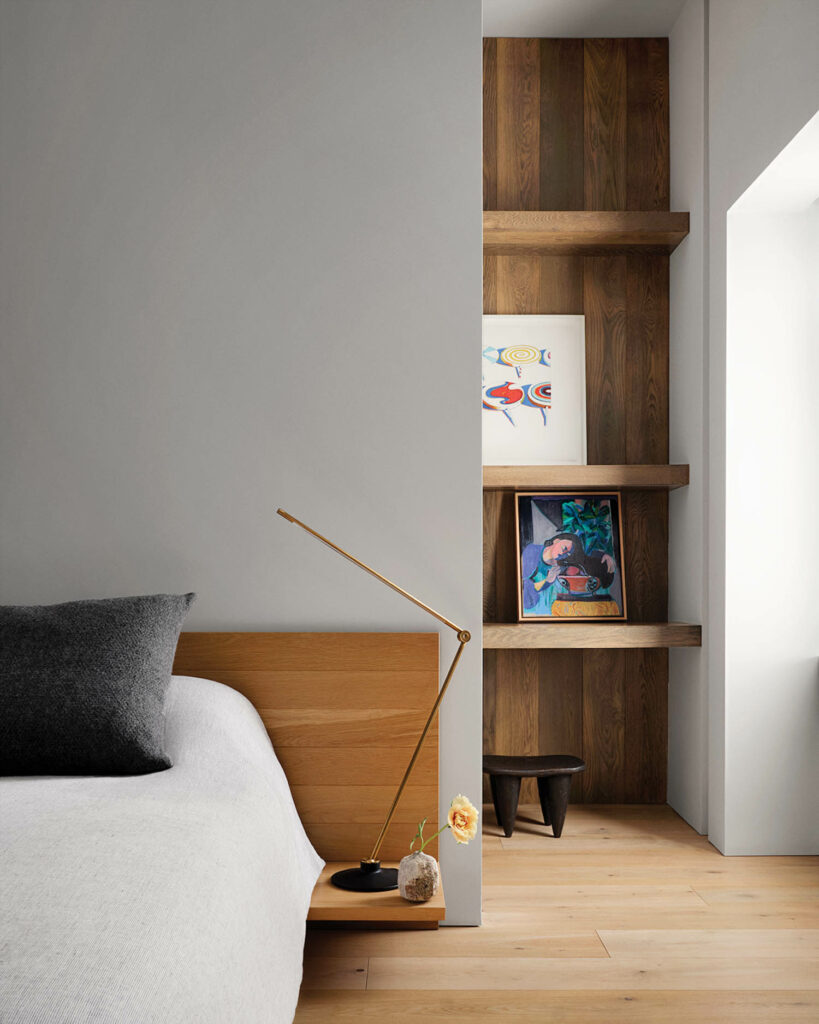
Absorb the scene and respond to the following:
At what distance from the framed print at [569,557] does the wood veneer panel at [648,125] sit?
120 centimetres

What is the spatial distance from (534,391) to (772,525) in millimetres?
1011

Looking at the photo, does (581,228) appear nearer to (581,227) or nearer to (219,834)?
(581,227)

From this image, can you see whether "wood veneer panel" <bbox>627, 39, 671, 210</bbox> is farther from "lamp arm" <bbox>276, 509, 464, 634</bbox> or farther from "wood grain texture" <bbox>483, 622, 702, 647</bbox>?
"lamp arm" <bbox>276, 509, 464, 634</bbox>

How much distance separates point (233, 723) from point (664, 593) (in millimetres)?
2014

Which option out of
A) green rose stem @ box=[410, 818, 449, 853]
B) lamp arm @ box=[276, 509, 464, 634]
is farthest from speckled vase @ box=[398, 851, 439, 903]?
lamp arm @ box=[276, 509, 464, 634]

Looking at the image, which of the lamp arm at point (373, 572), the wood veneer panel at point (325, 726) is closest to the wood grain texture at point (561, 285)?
the lamp arm at point (373, 572)

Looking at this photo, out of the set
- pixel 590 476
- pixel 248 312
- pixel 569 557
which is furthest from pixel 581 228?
pixel 248 312

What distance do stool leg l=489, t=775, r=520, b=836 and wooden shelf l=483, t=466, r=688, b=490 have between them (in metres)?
1.02

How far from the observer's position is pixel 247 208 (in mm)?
2240

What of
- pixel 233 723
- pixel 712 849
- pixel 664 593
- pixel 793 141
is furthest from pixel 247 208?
pixel 712 849

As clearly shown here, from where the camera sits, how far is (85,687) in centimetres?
174

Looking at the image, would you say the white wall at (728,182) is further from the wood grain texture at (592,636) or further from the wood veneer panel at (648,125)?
the wood veneer panel at (648,125)

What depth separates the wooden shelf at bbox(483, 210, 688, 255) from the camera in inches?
121

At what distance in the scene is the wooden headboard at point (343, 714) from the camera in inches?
83.8
